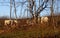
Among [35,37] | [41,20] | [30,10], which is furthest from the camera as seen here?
[41,20]

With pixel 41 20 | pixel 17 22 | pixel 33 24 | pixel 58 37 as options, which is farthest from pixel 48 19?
pixel 58 37

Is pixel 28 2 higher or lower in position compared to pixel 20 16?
higher

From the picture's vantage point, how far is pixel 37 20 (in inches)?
507

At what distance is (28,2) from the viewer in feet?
40.9

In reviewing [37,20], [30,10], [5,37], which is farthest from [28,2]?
[5,37]

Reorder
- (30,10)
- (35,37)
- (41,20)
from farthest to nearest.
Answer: (41,20)
(30,10)
(35,37)

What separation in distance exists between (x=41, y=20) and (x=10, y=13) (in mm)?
2237

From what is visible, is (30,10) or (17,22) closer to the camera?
(30,10)

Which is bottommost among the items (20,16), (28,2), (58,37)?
(58,37)

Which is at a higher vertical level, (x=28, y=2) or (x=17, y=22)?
(x=28, y=2)

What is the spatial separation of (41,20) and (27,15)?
1188mm

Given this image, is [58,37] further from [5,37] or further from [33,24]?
[33,24]

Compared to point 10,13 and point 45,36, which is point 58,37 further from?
point 10,13

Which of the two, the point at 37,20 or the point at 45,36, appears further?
the point at 37,20
